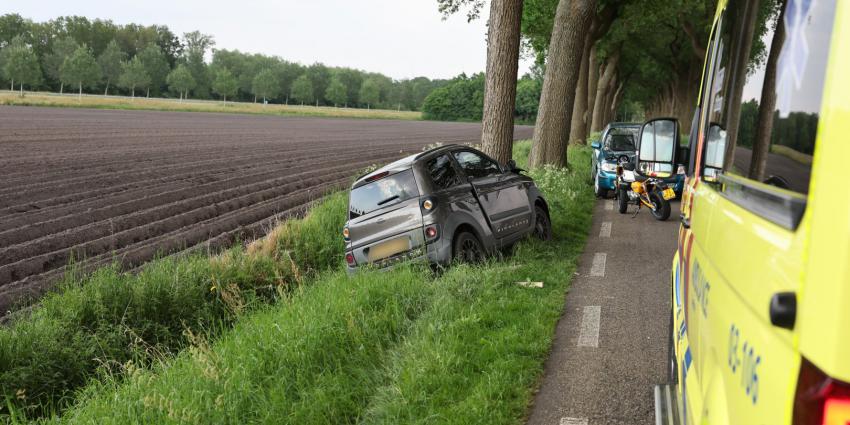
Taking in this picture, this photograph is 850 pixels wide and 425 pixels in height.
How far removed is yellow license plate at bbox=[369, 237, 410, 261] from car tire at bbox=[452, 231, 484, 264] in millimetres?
653

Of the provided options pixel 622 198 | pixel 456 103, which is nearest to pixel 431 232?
pixel 622 198

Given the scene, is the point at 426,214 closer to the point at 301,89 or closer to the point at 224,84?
the point at 224,84

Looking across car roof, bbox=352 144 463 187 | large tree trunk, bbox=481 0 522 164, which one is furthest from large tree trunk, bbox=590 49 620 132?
car roof, bbox=352 144 463 187

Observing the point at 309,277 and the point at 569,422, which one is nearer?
the point at 569,422

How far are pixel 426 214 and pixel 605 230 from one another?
17.0 ft

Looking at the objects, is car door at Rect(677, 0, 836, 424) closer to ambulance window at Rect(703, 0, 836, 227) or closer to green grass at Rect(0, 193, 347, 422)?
ambulance window at Rect(703, 0, 836, 227)

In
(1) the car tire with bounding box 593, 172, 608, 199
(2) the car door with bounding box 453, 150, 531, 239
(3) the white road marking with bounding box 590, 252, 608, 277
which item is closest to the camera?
(3) the white road marking with bounding box 590, 252, 608, 277

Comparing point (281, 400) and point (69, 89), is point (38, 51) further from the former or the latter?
point (281, 400)

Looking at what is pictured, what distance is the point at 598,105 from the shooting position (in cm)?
4522

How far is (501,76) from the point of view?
14.9 meters

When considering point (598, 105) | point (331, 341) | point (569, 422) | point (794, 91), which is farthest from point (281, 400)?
point (598, 105)

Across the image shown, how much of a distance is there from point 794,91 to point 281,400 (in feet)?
13.6

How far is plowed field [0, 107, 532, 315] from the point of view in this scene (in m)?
12.3

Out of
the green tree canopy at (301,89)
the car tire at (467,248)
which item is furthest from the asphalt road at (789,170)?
the green tree canopy at (301,89)
